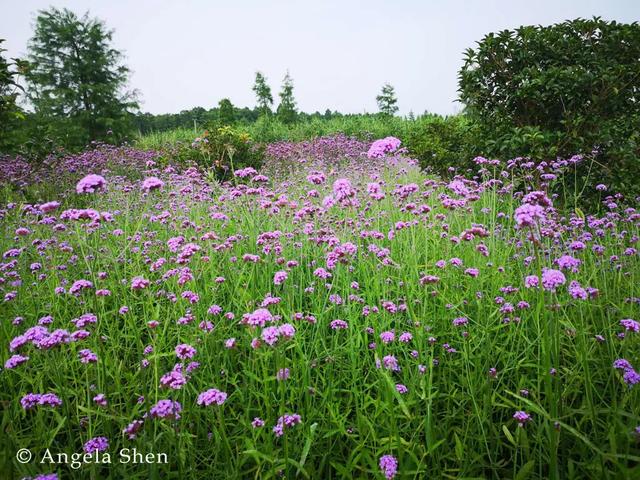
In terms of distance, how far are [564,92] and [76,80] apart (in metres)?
28.3

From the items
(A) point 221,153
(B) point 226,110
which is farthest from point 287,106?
(A) point 221,153

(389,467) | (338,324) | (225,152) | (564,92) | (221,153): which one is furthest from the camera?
(221,153)

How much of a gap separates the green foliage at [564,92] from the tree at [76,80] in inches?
928

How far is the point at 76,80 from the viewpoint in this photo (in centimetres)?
2448

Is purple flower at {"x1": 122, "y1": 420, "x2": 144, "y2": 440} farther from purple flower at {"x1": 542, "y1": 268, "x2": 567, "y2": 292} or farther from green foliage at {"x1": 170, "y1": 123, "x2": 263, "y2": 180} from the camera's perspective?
green foliage at {"x1": 170, "y1": 123, "x2": 263, "y2": 180}

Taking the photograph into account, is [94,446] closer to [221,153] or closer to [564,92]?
[564,92]

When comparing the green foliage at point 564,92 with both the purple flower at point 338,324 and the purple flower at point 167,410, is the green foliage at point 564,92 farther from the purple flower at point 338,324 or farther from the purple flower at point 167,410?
the purple flower at point 167,410

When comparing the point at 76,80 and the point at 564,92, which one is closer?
the point at 564,92

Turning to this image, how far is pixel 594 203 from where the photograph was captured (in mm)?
5523

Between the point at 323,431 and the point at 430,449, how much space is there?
0.60 meters

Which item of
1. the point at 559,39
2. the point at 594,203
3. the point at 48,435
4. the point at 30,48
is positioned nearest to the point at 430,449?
the point at 48,435

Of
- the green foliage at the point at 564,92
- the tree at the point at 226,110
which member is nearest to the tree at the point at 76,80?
the tree at the point at 226,110

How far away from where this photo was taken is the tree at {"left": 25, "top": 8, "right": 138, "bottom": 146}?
77.6ft

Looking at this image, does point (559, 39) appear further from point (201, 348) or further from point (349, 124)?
point (349, 124)
